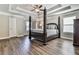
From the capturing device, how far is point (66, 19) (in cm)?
454

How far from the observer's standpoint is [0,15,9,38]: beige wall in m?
5.14

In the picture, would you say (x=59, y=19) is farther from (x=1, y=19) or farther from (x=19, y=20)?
(x=1, y=19)

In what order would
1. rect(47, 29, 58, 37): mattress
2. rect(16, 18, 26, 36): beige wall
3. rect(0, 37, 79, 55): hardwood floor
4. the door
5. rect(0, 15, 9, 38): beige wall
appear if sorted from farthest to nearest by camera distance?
rect(16, 18, 26, 36): beige wall, the door, rect(0, 15, 9, 38): beige wall, rect(47, 29, 58, 37): mattress, rect(0, 37, 79, 55): hardwood floor

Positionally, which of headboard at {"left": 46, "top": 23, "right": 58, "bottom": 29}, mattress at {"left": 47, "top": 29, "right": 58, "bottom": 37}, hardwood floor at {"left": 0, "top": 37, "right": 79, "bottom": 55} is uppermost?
headboard at {"left": 46, "top": 23, "right": 58, "bottom": 29}

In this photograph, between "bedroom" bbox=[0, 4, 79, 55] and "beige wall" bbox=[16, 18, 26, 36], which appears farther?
"beige wall" bbox=[16, 18, 26, 36]

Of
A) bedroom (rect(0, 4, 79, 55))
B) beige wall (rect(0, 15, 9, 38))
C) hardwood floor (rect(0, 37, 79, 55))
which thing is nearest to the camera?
Answer: hardwood floor (rect(0, 37, 79, 55))

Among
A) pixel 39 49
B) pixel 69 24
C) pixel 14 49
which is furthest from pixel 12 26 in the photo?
pixel 69 24

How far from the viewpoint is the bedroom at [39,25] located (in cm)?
357

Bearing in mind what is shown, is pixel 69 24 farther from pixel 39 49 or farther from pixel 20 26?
pixel 20 26

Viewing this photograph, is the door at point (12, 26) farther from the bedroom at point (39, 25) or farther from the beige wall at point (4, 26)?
the beige wall at point (4, 26)

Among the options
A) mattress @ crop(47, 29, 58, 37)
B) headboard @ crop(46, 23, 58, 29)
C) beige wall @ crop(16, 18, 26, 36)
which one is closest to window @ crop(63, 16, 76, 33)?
mattress @ crop(47, 29, 58, 37)

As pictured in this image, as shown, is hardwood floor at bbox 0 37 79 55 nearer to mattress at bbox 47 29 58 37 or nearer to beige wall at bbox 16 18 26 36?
mattress at bbox 47 29 58 37

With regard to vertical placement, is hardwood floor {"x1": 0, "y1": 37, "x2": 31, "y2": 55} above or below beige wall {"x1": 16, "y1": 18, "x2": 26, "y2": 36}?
below

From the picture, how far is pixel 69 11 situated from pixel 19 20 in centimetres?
374
